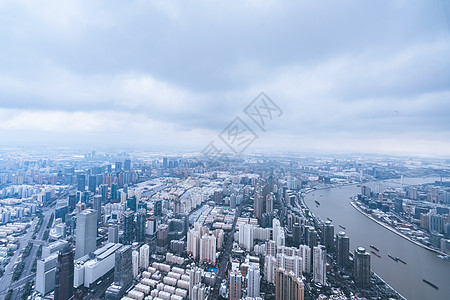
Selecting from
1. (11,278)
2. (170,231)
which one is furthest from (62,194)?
(170,231)

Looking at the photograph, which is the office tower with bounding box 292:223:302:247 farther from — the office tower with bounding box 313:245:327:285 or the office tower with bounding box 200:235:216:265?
the office tower with bounding box 200:235:216:265

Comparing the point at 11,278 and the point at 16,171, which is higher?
the point at 16,171

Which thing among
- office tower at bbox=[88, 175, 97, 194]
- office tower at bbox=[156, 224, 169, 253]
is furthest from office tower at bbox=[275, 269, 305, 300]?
office tower at bbox=[88, 175, 97, 194]

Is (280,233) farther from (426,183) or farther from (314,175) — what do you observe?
(314,175)

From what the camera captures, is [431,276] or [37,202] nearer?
[431,276]

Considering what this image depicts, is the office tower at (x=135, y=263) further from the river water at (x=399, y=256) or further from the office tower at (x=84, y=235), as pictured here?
the river water at (x=399, y=256)

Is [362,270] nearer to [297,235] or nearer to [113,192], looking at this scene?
[297,235]

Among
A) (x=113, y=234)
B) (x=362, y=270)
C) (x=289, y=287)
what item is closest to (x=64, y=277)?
(x=113, y=234)
